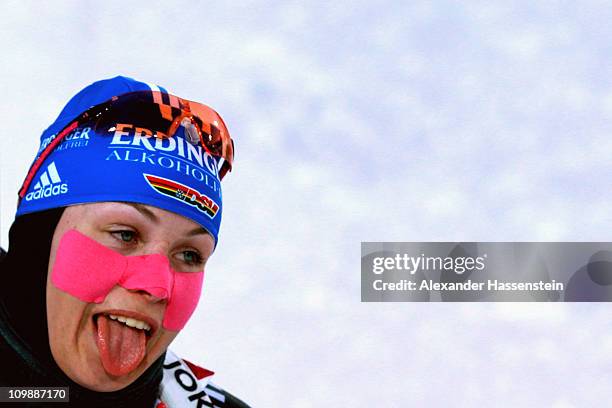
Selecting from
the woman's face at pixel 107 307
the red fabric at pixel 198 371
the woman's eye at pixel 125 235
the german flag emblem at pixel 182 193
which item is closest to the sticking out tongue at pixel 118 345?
the woman's face at pixel 107 307

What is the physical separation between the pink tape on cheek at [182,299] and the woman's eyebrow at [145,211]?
31cm

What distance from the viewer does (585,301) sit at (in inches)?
418

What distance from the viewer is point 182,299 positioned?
428 centimetres

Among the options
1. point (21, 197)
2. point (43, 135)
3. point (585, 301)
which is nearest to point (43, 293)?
point (21, 197)

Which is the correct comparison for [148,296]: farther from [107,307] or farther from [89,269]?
[89,269]

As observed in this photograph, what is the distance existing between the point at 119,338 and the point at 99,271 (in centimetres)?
36

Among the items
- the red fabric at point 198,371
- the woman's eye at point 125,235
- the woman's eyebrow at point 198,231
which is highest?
the woman's eyebrow at point 198,231

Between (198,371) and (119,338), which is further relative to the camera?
(198,371)

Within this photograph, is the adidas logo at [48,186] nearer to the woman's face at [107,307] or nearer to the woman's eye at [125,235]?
the woman's face at [107,307]

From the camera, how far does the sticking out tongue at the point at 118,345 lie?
13.3 ft

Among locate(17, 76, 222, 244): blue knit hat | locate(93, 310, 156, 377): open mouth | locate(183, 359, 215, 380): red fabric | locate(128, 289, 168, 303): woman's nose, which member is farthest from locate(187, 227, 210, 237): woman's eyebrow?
locate(183, 359, 215, 380): red fabric

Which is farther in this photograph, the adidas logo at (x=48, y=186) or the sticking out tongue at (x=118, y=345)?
the adidas logo at (x=48, y=186)

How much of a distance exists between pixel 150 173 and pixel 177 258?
0.47 metres

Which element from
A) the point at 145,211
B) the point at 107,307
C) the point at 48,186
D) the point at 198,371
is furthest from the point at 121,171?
the point at 198,371
